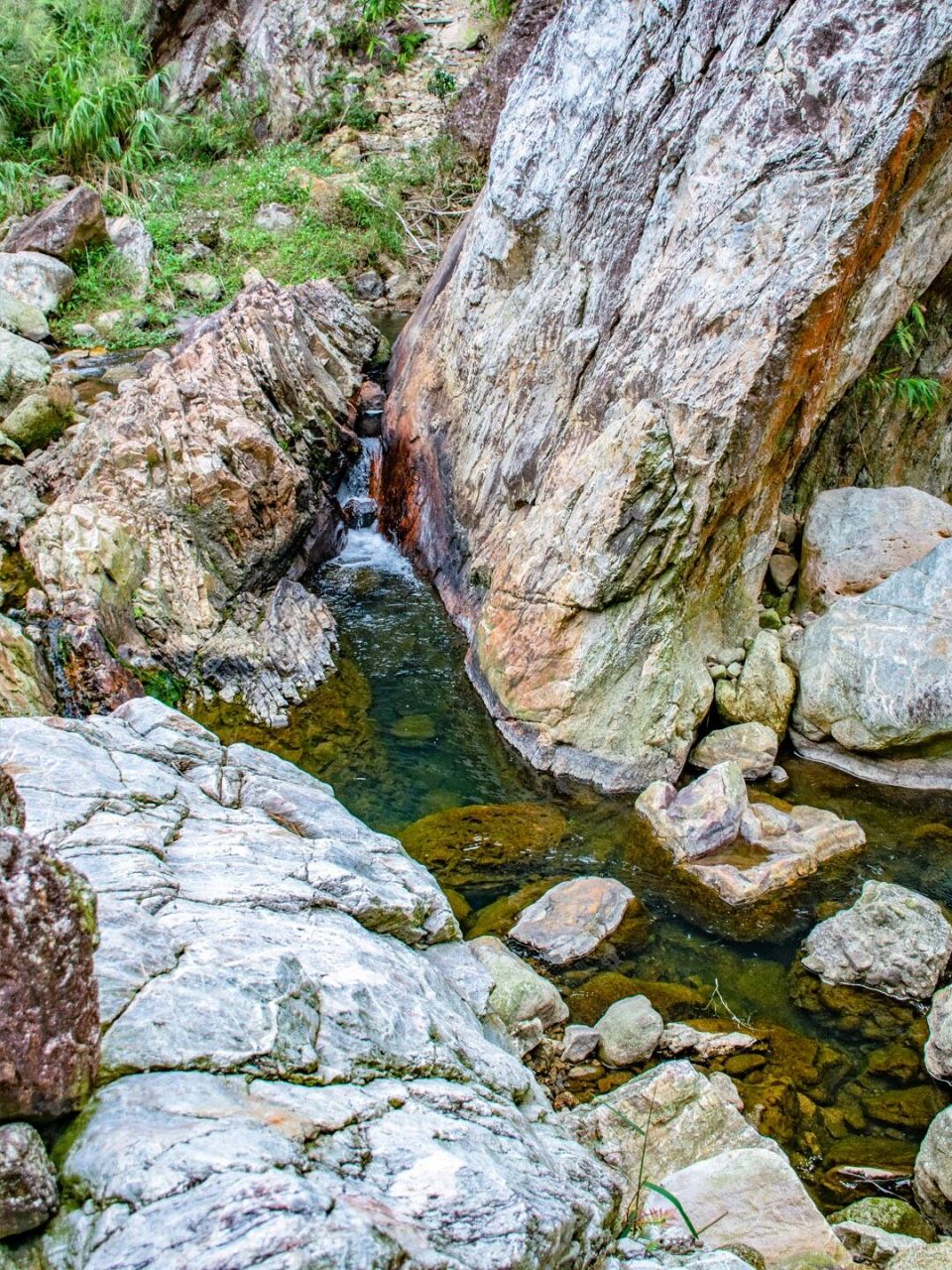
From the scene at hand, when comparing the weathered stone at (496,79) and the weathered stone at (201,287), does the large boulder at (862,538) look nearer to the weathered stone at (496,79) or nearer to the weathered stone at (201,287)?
the weathered stone at (496,79)

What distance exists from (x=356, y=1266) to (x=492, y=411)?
871 centimetres

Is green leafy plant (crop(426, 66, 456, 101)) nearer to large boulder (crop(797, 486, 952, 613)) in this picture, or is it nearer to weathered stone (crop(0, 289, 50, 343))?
weathered stone (crop(0, 289, 50, 343))

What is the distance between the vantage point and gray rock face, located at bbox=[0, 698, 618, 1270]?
6.57 feet

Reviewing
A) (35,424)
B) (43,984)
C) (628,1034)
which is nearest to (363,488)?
(35,424)

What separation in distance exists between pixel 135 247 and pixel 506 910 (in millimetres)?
15551

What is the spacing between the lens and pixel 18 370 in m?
11.4

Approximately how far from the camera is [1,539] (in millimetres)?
8102

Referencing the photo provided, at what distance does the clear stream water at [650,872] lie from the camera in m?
4.75

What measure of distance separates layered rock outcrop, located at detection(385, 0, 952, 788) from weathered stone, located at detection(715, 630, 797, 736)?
284mm

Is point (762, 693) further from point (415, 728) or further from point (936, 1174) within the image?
point (936, 1174)

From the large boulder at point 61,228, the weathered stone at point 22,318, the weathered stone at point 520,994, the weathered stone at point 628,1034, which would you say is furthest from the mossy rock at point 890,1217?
the large boulder at point 61,228

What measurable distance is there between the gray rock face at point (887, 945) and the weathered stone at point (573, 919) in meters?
1.25

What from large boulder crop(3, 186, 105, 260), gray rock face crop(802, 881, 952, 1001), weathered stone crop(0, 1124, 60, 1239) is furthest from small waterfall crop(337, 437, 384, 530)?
weathered stone crop(0, 1124, 60, 1239)

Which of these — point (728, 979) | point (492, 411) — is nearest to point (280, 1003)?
point (728, 979)
